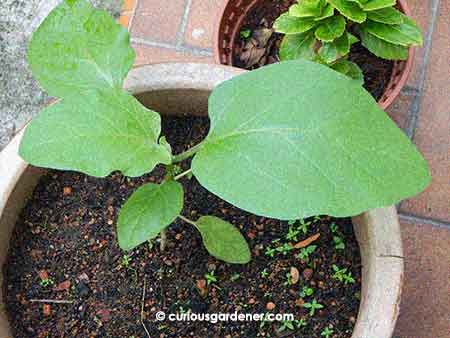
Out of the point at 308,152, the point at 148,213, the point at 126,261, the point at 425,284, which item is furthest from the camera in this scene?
the point at 425,284

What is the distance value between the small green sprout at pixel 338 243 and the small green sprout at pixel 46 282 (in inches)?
20.7

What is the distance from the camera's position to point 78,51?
827 millimetres

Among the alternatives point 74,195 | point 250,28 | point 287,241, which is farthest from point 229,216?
point 250,28

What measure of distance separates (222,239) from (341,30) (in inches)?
19.2

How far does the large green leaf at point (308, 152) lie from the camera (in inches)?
25.1

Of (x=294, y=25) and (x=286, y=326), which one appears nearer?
(x=286, y=326)

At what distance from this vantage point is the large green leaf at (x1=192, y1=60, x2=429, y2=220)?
0.64 meters

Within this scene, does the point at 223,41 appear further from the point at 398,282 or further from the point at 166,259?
the point at 398,282

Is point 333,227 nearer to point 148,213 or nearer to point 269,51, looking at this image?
point 148,213

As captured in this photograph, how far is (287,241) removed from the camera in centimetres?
108

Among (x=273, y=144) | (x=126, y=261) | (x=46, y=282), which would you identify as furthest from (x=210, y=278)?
(x=273, y=144)

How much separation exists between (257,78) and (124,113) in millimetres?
170

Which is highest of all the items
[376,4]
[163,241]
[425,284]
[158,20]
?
[376,4]

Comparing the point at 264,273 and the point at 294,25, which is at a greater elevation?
the point at 294,25
